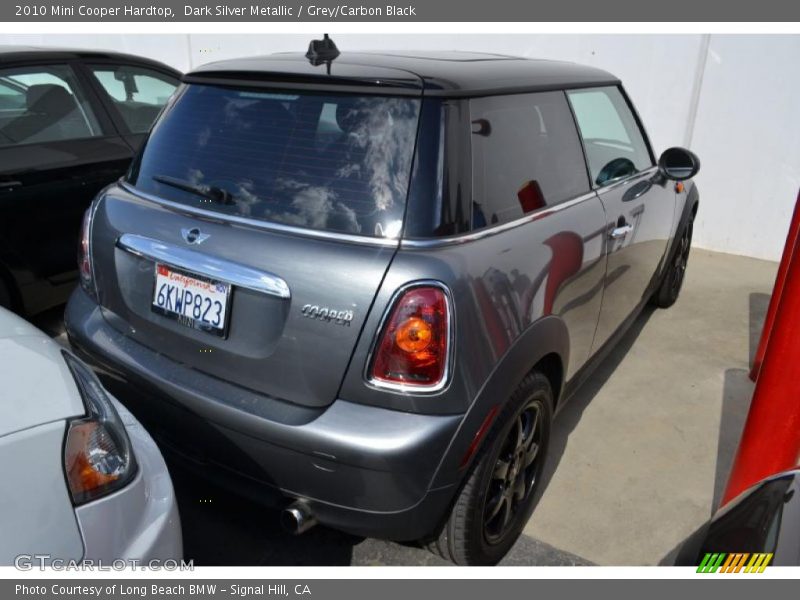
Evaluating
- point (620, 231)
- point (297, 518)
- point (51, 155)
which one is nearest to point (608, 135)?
point (620, 231)

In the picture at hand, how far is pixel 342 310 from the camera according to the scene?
6.17 ft

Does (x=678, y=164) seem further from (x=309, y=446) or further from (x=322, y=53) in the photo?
(x=309, y=446)

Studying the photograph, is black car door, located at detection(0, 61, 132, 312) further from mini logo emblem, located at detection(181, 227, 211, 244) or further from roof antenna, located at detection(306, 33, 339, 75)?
roof antenna, located at detection(306, 33, 339, 75)

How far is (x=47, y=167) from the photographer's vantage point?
12.2 feet

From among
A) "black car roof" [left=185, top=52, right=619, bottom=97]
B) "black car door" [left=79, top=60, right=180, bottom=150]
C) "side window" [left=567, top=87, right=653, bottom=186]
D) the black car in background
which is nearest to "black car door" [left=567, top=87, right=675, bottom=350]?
"side window" [left=567, top=87, right=653, bottom=186]

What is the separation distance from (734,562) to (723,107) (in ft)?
17.4

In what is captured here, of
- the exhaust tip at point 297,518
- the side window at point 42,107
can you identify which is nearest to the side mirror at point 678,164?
the exhaust tip at point 297,518

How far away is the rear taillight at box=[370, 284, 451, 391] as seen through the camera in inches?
73.4

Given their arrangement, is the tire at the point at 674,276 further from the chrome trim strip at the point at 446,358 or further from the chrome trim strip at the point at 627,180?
the chrome trim strip at the point at 446,358

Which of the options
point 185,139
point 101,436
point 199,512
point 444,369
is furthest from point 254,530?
point 185,139

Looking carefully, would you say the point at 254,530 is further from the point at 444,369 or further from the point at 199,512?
the point at 444,369

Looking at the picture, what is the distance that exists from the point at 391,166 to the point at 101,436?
1111 millimetres

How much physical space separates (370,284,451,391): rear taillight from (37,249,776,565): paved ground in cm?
91

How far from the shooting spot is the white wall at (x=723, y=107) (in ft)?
18.3
